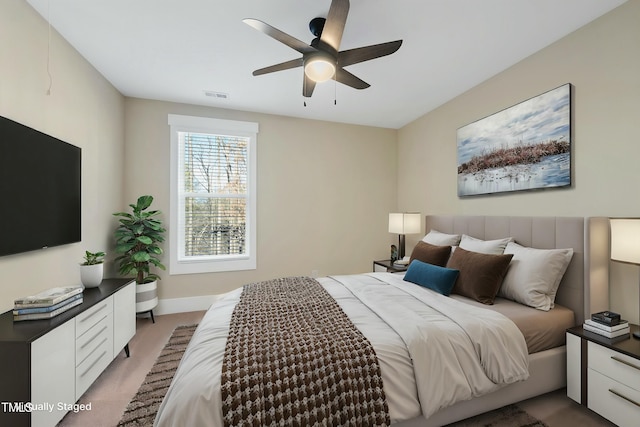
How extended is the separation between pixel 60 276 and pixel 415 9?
3414mm

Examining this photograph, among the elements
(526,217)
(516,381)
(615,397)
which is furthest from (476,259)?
(615,397)

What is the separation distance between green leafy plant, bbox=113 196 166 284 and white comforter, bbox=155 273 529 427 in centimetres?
168

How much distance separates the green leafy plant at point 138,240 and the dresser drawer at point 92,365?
3.40 ft

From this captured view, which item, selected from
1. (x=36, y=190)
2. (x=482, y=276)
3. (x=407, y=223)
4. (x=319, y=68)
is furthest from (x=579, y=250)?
(x=36, y=190)

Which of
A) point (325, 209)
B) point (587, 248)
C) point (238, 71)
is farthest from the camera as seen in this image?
→ point (325, 209)

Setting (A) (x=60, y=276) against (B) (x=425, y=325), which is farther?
(A) (x=60, y=276)

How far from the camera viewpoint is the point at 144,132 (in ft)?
11.2

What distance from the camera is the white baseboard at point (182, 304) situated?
3471 mm

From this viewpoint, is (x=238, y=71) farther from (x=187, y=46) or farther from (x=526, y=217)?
(x=526, y=217)

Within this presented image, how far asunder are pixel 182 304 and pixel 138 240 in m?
1.06

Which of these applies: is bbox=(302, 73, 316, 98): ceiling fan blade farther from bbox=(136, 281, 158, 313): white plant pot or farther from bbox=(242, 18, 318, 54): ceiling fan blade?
bbox=(136, 281, 158, 313): white plant pot

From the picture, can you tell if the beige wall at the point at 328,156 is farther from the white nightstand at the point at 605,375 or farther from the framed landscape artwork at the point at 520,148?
the white nightstand at the point at 605,375

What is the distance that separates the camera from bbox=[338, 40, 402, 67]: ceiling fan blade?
173 centimetres

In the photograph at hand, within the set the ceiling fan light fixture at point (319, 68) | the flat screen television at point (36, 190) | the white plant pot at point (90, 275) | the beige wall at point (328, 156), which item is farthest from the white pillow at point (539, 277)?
the flat screen television at point (36, 190)
